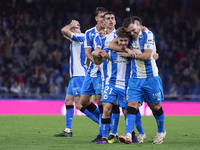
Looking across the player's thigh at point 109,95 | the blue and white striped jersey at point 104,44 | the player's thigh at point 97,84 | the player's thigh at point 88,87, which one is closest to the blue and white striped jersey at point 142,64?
the player's thigh at point 109,95

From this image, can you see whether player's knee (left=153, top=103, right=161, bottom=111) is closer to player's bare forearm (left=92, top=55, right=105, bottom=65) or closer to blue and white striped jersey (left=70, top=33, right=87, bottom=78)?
player's bare forearm (left=92, top=55, right=105, bottom=65)

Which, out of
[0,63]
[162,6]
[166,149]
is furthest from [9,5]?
[166,149]

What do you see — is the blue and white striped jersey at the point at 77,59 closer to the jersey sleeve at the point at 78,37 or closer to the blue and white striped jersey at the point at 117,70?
the jersey sleeve at the point at 78,37

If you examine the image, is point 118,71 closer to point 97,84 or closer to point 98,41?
point 98,41

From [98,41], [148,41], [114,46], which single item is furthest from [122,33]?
[98,41]

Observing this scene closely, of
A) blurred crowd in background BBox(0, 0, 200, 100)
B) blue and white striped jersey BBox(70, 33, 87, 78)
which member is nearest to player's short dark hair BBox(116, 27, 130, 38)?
blue and white striped jersey BBox(70, 33, 87, 78)

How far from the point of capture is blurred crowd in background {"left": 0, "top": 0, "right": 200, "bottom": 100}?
16.8m

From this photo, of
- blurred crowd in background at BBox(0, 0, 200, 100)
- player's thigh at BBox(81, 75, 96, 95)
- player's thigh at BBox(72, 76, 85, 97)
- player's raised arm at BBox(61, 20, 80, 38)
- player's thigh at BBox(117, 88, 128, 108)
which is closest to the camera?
player's thigh at BBox(117, 88, 128, 108)

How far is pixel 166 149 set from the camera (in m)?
5.56

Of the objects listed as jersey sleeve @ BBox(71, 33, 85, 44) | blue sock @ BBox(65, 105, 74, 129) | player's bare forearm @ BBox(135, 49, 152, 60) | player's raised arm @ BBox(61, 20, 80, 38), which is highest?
player's raised arm @ BBox(61, 20, 80, 38)

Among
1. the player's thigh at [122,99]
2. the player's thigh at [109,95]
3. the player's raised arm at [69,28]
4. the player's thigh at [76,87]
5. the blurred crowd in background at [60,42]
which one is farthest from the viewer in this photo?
the blurred crowd in background at [60,42]

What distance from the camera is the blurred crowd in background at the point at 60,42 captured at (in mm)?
16750

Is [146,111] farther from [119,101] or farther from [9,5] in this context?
[9,5]

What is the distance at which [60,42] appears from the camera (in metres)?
19.8
